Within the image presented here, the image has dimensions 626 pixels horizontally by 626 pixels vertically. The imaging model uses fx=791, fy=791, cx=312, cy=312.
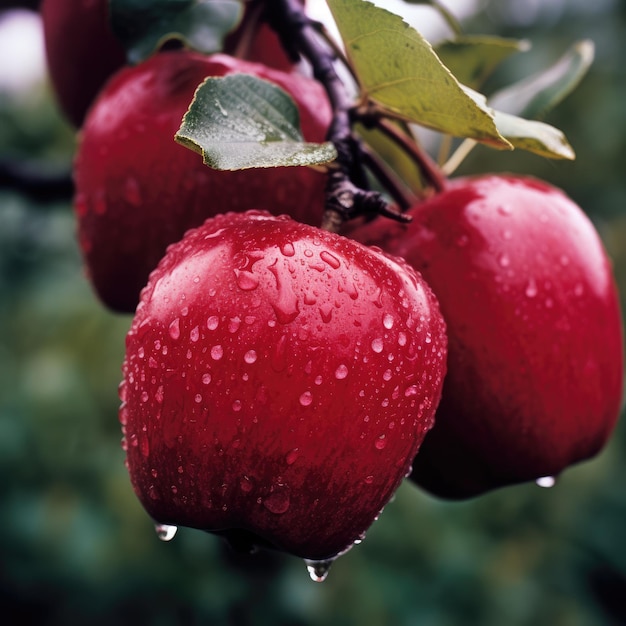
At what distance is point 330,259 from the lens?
0.48 m

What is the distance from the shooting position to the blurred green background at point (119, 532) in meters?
1.37

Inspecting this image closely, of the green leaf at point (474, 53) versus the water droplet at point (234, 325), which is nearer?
the water droplet at point (234, 325)

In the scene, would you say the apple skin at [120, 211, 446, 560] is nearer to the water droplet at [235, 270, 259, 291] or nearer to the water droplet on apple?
the water droplet at [235, 270, 259, 291]

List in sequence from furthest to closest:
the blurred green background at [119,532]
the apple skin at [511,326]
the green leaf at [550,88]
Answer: the blurred green background at [119,532], the green leaf at [550,88], the apple skin at [511,326]

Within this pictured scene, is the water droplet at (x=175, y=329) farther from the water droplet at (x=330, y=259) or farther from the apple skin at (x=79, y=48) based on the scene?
the apple skin at (x=79, y=48)

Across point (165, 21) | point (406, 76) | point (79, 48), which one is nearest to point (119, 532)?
point (79, 48)

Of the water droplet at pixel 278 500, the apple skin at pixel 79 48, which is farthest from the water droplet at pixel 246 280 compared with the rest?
the apple skin at pixel 79 48

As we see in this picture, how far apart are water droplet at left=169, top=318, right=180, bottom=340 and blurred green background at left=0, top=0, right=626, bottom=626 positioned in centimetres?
72

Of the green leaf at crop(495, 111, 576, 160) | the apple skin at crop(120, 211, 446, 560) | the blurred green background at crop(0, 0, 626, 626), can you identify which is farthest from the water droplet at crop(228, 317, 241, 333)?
the blurred green background at crop(0, 0, 626, 626)

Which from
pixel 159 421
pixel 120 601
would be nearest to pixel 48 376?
pixel 120 601

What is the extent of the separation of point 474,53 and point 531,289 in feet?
1.06

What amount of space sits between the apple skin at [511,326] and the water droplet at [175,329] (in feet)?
0.67

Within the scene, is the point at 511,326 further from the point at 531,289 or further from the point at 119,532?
the point at 119,532

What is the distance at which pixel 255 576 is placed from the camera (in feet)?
4.81
